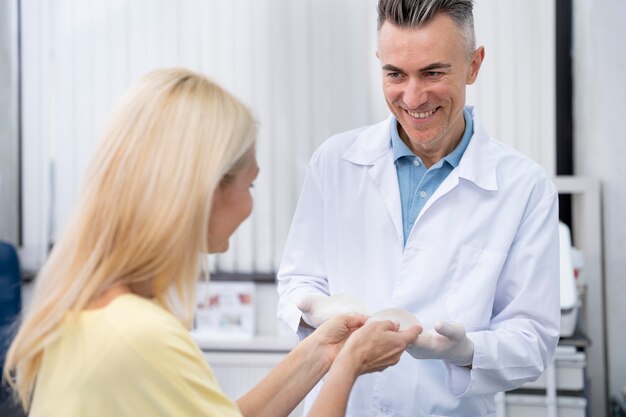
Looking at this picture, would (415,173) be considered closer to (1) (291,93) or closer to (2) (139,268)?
(2) (139,268)

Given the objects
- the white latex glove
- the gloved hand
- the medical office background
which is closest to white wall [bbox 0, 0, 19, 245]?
the medical office background

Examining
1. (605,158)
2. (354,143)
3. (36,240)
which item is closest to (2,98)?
(36,240)

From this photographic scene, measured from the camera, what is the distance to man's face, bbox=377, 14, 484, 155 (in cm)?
150

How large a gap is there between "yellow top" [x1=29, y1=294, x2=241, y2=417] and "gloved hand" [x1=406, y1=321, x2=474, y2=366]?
0.53 metres

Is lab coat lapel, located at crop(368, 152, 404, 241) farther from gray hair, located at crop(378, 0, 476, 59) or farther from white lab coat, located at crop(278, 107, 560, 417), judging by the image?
gray hair, located at crop(378, 0, 476, 59)

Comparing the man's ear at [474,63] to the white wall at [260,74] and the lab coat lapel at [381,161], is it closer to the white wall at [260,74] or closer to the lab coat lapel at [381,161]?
the lab coat lapel at [381,161]

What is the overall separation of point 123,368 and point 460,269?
83 centimetres

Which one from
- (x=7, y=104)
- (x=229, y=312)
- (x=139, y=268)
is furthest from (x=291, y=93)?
(x=139, y=268)

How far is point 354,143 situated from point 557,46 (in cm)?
184

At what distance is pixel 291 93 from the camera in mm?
3365

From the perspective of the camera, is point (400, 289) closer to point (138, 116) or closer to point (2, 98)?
point (138, 116)

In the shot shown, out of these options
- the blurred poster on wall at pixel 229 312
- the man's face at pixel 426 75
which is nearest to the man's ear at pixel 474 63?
the man's face at pixel 426 75

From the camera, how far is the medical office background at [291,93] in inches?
118

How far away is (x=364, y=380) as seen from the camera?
1.58m
